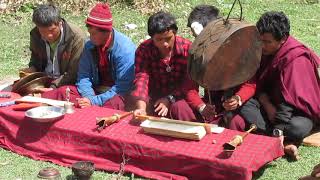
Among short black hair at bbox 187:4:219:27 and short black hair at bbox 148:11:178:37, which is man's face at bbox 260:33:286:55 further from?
short black hair at bbox 148:11:178:37

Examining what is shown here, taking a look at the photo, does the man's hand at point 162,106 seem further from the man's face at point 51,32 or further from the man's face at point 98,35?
the man's face at point 51,32

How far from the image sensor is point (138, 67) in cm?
517

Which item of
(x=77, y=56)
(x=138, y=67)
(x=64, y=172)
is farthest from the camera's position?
(x=77, y=56)

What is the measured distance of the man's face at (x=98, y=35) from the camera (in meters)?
5.25

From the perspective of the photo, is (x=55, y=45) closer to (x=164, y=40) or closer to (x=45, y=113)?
(x=45, y=113)

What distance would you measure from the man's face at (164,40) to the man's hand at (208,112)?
0.65 metres

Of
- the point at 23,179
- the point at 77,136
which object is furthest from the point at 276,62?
the point at 23,179

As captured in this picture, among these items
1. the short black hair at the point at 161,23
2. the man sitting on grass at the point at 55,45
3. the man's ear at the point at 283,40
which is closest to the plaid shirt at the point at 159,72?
the short black hair at the point at 161,23

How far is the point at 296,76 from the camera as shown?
15.4ft

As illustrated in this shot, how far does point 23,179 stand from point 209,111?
5.64 feet

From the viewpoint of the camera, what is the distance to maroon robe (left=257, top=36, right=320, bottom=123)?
184 inches

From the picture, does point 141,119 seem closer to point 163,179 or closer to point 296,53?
point 163,179

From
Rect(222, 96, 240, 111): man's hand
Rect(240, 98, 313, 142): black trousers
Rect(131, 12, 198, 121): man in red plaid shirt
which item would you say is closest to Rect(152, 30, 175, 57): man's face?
Rect(131, 12, 198, 121): man in red plaid shirt

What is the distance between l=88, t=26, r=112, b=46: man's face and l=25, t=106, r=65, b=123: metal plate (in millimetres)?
776
